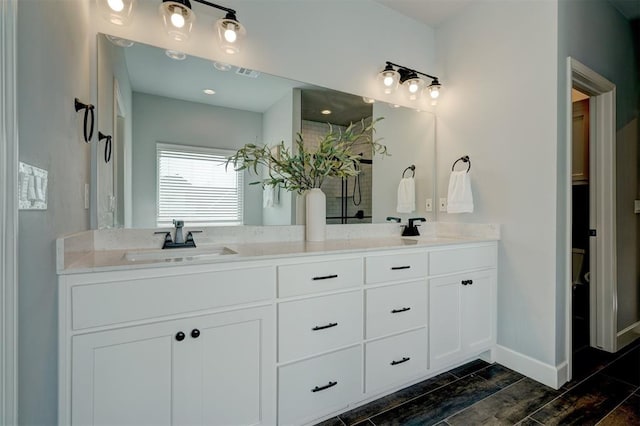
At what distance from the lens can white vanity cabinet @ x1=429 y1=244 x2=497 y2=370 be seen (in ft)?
6.41

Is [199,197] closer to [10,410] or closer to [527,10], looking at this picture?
[10,410]

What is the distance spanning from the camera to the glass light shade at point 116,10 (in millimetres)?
1525

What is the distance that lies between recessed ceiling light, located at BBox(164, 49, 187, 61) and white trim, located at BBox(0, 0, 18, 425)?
1070mm

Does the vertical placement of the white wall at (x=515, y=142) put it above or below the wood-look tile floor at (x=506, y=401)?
above

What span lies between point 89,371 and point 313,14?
7.63 feet

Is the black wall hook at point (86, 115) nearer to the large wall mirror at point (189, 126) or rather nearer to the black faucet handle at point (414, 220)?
the large wall mirror at point (189, 126)

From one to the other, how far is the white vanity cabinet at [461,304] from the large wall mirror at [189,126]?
2.46 feet

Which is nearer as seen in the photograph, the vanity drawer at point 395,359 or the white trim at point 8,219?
the white trim at point 8,219

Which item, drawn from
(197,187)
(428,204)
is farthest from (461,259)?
(197,187)

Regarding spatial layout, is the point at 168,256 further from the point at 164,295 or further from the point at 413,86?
the point at 413,86

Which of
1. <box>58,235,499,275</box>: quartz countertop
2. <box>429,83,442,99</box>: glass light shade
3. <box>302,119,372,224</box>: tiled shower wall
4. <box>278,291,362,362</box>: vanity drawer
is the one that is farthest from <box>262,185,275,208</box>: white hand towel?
<box>429,83,442,99</box>: glass light shade

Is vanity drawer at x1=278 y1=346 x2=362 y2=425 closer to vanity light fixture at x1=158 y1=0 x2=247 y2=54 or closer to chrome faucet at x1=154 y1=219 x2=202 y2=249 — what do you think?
chrome faucet at x1=154 y1=219 x2=202 y2=249

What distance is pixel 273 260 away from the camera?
1.43 meters

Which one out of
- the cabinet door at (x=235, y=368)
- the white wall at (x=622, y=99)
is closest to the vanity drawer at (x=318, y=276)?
the cabinet door at (x=235, y=368)
